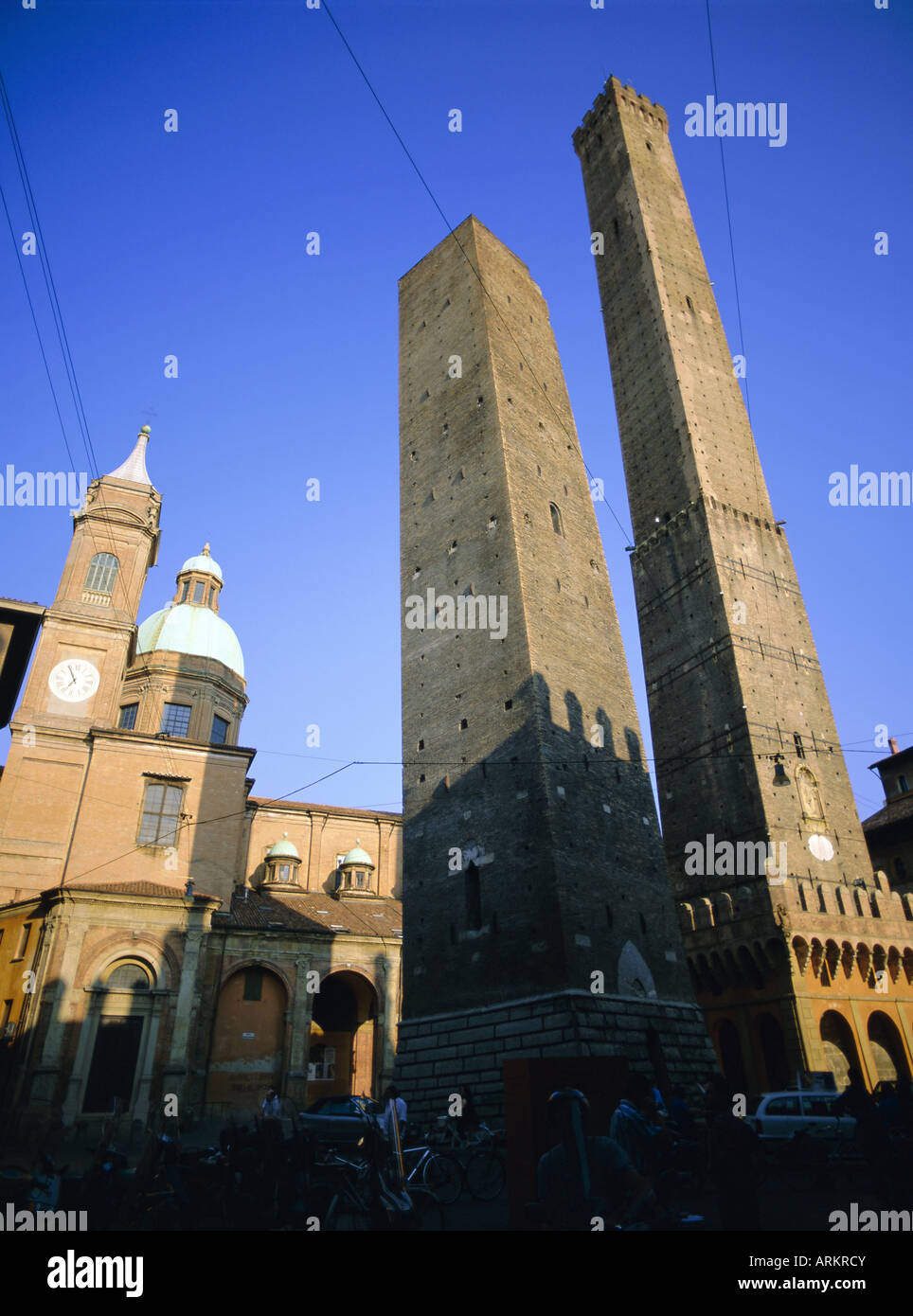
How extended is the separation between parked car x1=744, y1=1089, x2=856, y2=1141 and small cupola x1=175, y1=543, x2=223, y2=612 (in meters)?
33.0

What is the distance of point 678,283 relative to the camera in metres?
38.8

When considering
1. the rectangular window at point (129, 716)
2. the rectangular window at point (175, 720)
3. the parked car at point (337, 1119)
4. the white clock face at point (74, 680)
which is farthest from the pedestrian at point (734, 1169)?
the rectangular window at point (129, 716)

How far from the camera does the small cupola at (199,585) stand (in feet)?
132

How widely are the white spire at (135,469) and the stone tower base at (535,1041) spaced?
27.2 m

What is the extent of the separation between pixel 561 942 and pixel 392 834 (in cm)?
2441

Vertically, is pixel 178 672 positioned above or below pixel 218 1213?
above

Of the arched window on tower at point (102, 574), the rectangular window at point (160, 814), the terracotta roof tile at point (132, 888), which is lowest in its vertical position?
the terracotta roof tile at point (132, 888)

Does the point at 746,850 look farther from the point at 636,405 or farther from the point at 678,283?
the point at 678,283

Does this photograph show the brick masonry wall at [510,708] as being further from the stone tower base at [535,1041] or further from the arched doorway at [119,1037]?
the arched doorway at [119,1037]

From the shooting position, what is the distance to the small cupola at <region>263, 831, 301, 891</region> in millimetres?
33875

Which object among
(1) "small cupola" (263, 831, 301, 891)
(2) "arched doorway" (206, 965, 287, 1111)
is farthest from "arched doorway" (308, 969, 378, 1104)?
(1) "small cupola" (263, 831, 301, 891)

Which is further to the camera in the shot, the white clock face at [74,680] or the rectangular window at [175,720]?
the rectangular window at [175,720]

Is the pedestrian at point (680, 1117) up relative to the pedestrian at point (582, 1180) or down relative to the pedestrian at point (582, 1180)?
up
